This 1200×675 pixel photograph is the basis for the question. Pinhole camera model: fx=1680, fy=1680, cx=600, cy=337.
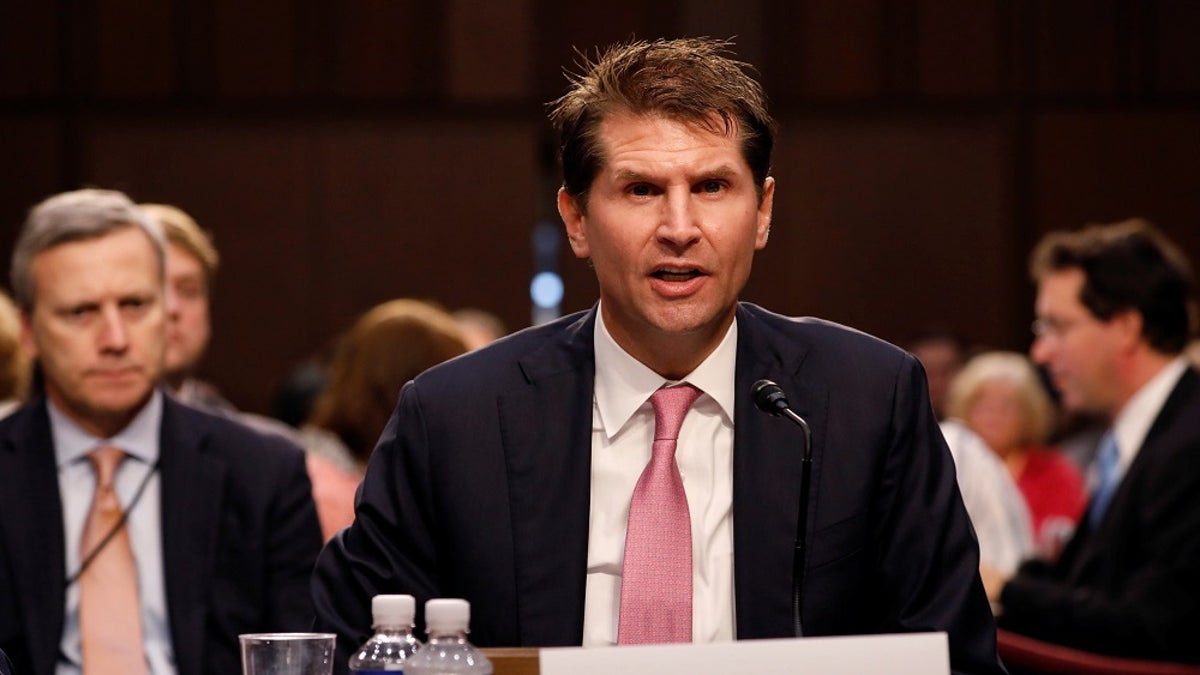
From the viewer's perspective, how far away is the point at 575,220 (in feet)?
8.18

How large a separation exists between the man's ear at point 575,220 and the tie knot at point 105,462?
4.12ft

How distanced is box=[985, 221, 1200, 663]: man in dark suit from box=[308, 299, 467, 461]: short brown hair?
166 cm

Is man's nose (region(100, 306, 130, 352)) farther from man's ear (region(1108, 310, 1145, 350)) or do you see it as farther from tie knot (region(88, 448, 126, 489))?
man's ear (region(1108, 310, 1145, 350))

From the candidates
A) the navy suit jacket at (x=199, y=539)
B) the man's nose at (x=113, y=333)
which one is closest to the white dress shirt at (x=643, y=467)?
the navy suit jacket at (x=199, y=539)

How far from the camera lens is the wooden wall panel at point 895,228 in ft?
29.8

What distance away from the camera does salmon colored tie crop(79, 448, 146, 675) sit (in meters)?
3.11

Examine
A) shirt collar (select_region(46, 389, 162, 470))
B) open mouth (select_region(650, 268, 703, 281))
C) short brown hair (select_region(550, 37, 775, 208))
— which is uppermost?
short brown hair (select_region(550, 37, 775, 208))

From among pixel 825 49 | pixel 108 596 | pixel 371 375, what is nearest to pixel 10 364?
pixel 371 375

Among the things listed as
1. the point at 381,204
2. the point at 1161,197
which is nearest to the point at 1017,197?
the point at 1161,197

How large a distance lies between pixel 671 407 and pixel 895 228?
6954 millimetres

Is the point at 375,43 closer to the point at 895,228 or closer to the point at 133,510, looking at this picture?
the point at 895,228

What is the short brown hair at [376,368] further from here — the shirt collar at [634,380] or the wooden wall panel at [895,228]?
the wooden wall panel at [895,228]

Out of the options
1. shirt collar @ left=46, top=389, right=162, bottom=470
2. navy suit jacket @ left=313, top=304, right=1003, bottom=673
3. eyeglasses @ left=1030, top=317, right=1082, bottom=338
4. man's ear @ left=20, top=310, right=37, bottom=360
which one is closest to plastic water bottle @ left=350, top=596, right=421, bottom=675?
navy suit jacket @ left=313, top=304, right=1003, bottom=673

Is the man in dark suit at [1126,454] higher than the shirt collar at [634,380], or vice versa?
the shirt collar at [634,380]
